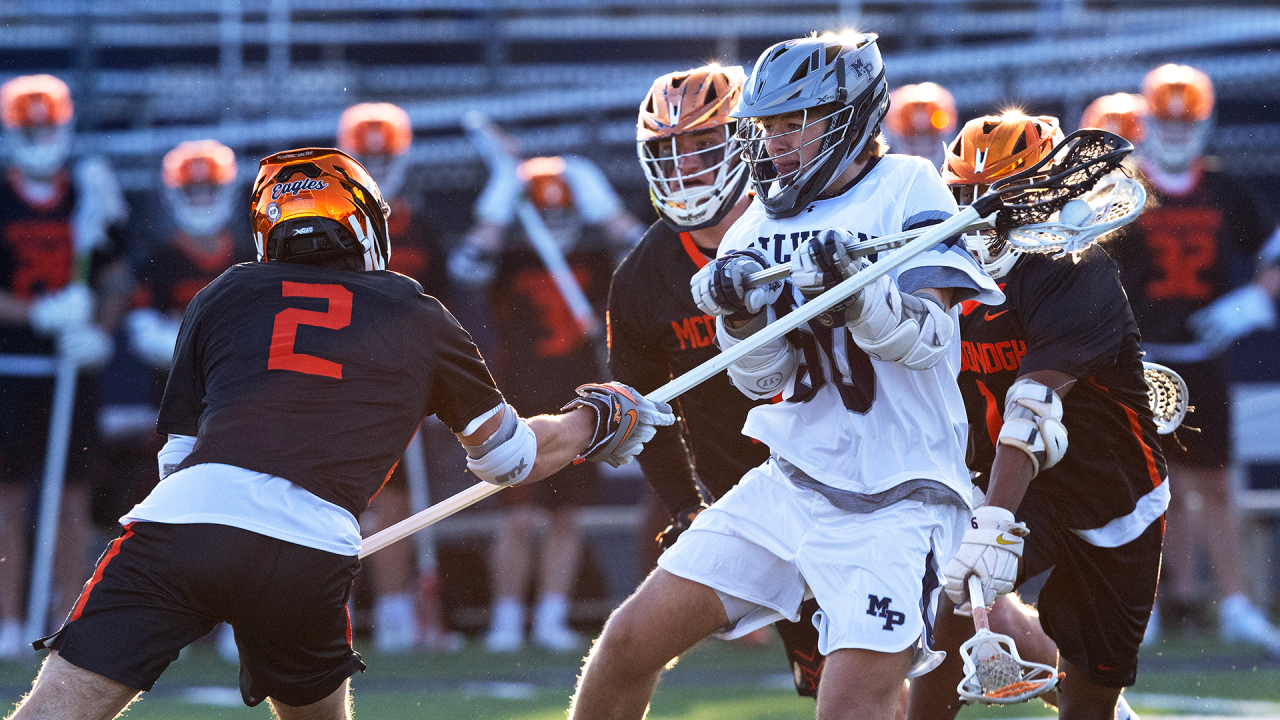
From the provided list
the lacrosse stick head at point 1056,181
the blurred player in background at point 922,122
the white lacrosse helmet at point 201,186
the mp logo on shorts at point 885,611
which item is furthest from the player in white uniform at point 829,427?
the white lacrosse helmet at point 201,186

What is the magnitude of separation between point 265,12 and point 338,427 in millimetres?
6706

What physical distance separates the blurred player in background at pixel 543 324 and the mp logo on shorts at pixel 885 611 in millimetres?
3911

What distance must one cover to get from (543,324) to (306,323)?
4313mm

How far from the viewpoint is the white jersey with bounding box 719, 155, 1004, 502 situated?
10.5 feet

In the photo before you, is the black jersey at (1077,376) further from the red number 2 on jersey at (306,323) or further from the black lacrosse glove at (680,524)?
the red number 2 on jersey at (306,323)

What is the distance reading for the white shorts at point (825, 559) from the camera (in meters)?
3.10

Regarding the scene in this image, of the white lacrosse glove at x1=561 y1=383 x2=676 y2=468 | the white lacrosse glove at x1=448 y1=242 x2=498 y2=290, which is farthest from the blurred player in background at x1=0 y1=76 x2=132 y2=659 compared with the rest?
the white lacrosse glove at x1=561 y1=383 x2=676 y2=468

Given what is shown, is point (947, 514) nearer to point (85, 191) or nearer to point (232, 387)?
point (232, 387)

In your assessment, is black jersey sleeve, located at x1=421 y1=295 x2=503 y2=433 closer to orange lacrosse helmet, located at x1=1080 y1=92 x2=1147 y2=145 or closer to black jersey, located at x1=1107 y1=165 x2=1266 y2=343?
orange lacrosse helmet, located at x1=1080 y1=92 x2=1147 y2=145

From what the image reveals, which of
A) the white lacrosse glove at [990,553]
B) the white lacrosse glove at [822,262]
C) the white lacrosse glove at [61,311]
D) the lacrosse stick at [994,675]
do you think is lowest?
the white lacrosse glove at [61,311]

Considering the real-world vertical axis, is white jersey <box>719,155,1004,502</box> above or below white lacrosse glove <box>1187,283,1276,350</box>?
above

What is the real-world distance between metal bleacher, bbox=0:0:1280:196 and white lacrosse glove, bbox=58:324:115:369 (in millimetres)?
1457

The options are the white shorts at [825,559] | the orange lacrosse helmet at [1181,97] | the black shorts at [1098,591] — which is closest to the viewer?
the white shorts at [825,559]

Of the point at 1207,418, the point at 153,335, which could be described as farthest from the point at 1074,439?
the point at 153,335
